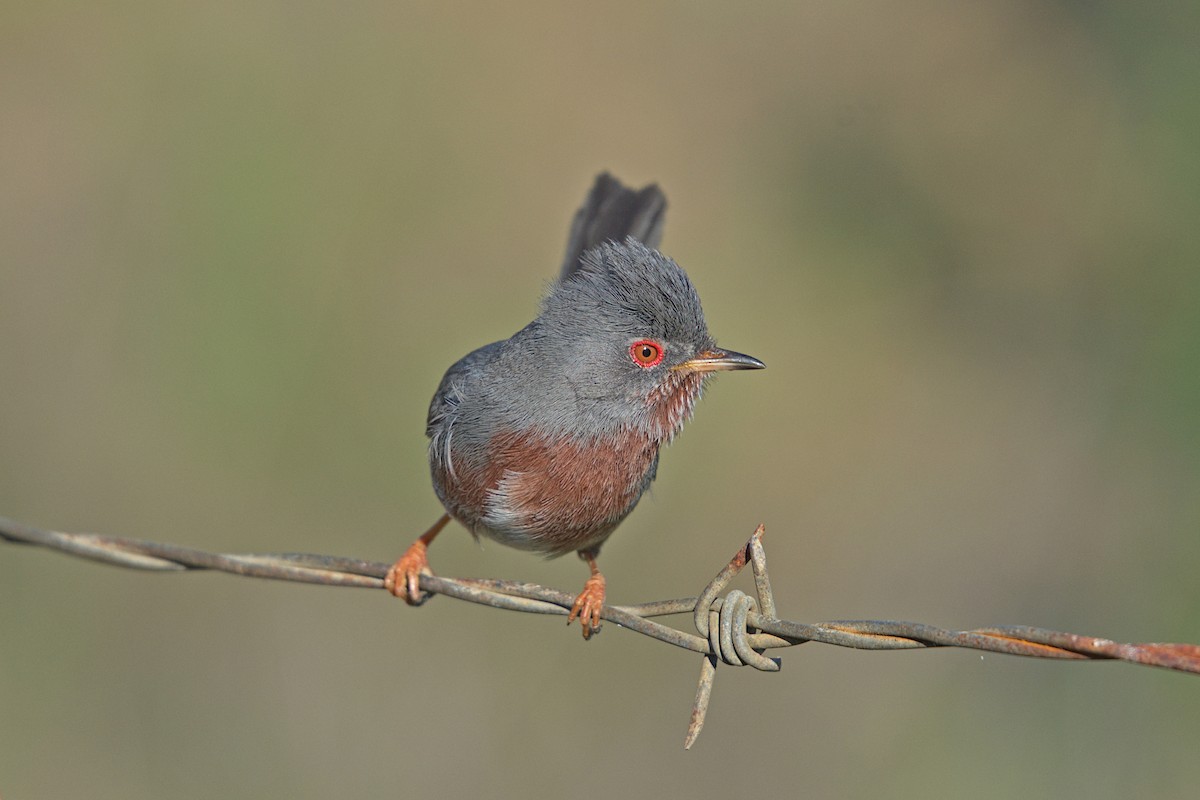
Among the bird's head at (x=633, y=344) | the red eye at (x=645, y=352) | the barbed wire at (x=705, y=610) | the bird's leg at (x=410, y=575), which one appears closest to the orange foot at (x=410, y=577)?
the bird's leg at (x=410, y=575)

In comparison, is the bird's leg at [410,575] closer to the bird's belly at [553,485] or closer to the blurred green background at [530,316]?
the bird's belly at [553,485]

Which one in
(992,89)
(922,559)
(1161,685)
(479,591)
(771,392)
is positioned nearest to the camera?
(479,591)

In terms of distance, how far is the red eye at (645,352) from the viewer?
4.07 meters

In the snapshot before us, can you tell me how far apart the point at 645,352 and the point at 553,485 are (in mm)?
588

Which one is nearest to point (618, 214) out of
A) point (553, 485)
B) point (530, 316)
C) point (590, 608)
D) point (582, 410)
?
point (582, 410)

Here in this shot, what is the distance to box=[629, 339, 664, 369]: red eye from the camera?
407cm

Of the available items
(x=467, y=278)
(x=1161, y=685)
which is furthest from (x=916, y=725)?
(x=467, y=278)

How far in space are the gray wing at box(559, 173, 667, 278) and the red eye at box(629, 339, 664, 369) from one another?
1064 mm

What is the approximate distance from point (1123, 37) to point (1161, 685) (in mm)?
4119

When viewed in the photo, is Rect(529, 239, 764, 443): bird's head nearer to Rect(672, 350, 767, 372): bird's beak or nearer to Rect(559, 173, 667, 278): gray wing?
Rect(672, 350, 767, 372): bird's beak

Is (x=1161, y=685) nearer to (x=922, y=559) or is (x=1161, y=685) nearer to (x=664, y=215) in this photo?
(x=922, y=559)

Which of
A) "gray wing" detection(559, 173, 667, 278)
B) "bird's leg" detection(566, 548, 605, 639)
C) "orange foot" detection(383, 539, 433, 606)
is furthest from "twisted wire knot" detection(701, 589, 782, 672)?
"gray wing" detection(559, 173, 667, 278)

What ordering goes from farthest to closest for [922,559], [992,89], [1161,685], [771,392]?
[992,89] < [771,392] < [922,559] < [1161,685]

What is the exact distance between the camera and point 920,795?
16.4ft
